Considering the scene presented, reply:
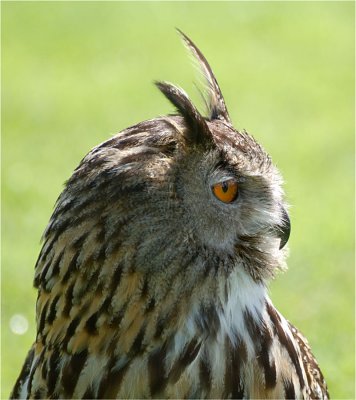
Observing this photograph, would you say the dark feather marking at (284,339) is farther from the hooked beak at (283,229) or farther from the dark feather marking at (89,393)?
the dark feather marking at (89,393)

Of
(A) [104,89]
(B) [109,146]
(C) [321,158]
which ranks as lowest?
(B) [109,146]

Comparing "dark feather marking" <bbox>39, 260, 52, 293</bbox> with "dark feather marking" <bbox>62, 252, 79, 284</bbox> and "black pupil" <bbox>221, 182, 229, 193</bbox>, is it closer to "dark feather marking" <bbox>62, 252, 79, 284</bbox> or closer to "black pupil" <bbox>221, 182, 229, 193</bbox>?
"dark feather marking" <bbox>62, 252, 79, 284</bbox>

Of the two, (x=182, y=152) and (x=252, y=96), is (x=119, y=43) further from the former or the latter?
(x=182, y=152)

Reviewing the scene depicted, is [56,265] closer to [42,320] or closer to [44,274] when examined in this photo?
[44,274]

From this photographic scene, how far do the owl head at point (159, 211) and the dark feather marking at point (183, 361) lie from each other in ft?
0.54

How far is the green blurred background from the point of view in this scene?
6.50m

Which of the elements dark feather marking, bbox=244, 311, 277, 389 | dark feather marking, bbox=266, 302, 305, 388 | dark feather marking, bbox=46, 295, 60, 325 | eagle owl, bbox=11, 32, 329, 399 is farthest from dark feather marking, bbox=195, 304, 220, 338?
dark feather marking, bbox=46, 295, 60, 325

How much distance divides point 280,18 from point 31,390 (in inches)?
349

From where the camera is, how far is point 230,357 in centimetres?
311

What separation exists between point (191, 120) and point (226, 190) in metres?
0.26

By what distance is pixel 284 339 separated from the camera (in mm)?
3268

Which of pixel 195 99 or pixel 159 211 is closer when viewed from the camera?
pixel 159 211

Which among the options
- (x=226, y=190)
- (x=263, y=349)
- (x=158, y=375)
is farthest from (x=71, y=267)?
(x=263, y=349)

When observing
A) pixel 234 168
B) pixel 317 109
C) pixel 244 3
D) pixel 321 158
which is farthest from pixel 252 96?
pixel 234 168
